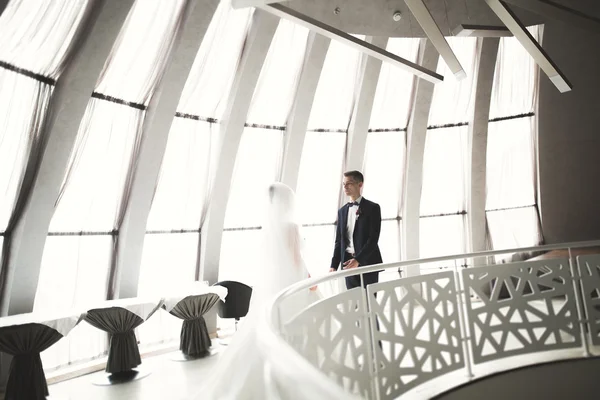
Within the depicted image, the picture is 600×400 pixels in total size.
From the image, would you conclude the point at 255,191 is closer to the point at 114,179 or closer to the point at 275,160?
the point at 275,160

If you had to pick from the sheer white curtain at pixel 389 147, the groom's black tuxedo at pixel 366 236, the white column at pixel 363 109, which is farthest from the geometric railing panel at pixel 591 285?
the sheer white curtain at pixel 389 147

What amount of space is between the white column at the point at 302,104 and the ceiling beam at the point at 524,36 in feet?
16.1

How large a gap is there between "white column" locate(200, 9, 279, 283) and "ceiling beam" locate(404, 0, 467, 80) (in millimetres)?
4739

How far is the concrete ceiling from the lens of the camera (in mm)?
7980

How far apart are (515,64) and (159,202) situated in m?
10.0

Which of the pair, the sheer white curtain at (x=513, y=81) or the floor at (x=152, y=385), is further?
the sheer white curtain at (x=513, y=81)

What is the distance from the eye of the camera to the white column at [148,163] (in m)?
8.20

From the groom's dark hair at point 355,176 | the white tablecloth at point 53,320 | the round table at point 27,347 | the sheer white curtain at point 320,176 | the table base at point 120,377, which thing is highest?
the sheer white curtain at point 320,176

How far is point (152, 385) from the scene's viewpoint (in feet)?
20.0

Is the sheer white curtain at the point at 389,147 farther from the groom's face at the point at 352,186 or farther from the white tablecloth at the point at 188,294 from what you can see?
the groom's face at the point at 352,186

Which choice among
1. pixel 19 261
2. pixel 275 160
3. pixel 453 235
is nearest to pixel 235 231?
pixel 275 160

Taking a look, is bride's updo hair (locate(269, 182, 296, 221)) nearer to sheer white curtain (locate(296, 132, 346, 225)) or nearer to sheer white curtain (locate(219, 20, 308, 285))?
sheer white curtain (locate(219, 20, 308, 285))

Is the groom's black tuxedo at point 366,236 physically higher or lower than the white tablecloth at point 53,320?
higher

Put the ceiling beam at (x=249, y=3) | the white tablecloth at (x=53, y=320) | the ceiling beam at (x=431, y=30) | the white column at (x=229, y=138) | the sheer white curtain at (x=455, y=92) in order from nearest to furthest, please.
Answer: the ceiling beam at (x=431, y=30) → the ceiling beam at (x=249, y=3) → the white tablecloth at (x=53, y=320) → the white column at (x=229, y=138) → the sheer white curtain at (x=455, y=92)
